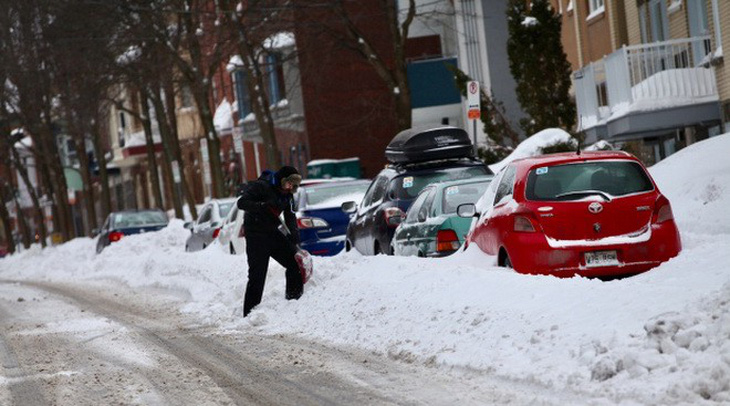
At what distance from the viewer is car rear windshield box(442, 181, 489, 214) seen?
18.0 m

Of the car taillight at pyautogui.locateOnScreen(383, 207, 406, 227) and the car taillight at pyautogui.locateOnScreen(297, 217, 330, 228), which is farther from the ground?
the car taillight at pyautogui.locateOnScreen(383, 207, 406, 227)

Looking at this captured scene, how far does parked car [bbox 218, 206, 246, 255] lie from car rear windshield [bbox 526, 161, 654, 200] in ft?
42.1

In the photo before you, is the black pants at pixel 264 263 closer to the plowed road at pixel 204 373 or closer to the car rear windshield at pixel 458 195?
the plowed road at pixel 204 373

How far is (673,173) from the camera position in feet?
69.4

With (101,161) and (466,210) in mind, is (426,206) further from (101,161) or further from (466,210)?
(101,161)

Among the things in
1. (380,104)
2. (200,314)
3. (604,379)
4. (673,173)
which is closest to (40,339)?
(200,314)

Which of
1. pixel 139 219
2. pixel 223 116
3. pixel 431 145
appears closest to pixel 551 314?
pixel 431 145

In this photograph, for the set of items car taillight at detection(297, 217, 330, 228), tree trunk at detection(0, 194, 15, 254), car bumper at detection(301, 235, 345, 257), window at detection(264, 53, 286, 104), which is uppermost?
window at detection(264, 53, 286, 104)

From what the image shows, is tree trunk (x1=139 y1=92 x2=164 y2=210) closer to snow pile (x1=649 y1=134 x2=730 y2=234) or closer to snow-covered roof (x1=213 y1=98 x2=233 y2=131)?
snow-covered roof (x1=213 y1=98 x2=233 y2=131)

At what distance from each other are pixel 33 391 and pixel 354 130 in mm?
40232

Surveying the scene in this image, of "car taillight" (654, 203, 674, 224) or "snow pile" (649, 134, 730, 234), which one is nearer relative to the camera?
"car taillight" (654, 203, 674, 224)

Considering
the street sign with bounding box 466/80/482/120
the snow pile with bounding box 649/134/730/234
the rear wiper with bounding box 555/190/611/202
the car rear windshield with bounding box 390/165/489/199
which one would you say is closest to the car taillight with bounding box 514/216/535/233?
the rear wiper with bounding box 555/190/611/202

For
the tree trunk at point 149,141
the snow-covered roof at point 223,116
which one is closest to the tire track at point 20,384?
the tree trunk at point 149,141

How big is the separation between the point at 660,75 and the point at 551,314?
15.9m
